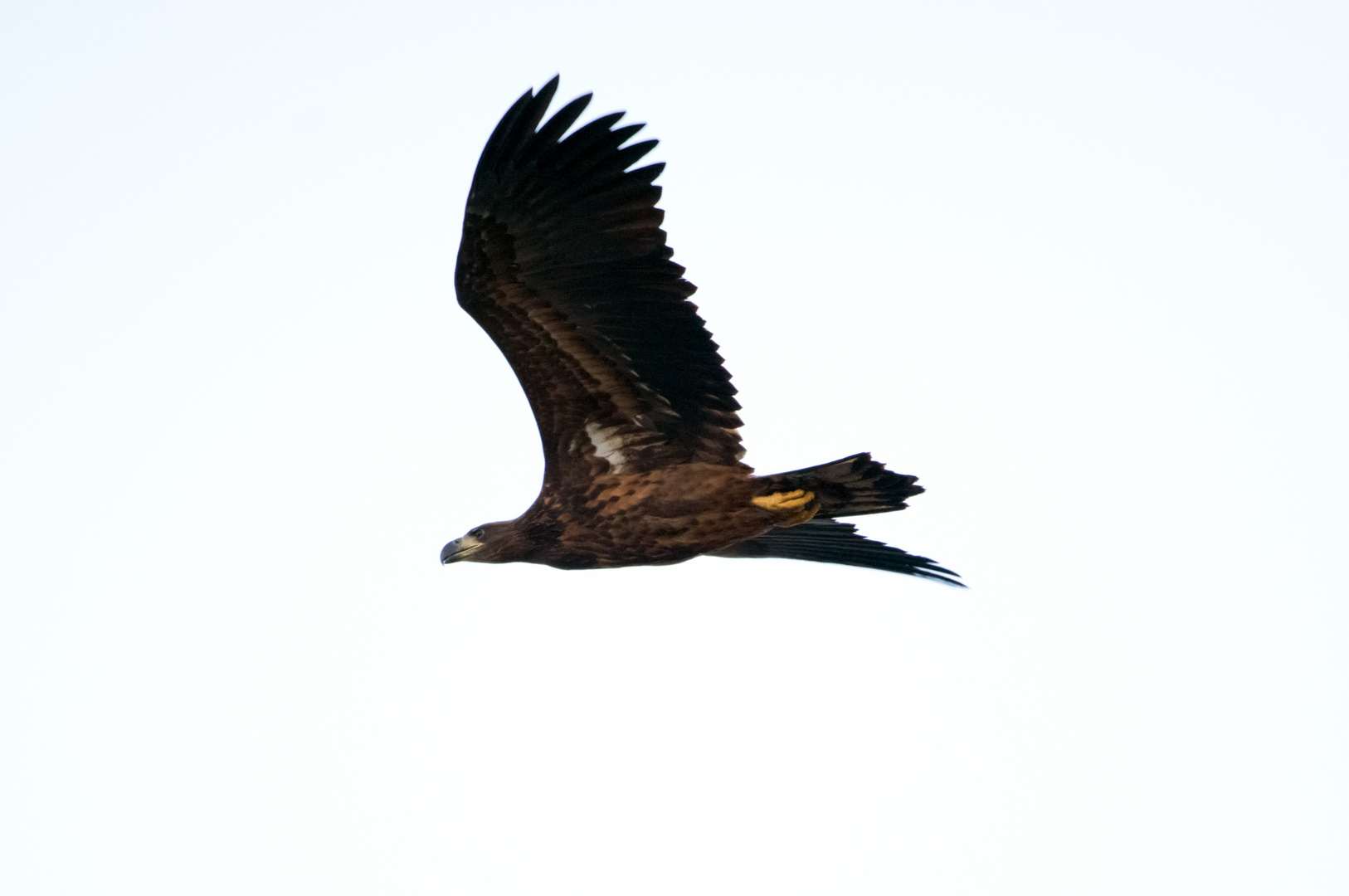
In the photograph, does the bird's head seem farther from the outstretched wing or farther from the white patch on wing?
the white patch on wing

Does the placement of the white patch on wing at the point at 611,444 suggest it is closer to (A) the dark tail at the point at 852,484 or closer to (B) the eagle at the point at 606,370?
(B) the eagle at the point at 606,370

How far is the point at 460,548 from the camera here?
9.24 meters

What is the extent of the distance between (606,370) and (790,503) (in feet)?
3.82

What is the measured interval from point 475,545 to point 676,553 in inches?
42.6

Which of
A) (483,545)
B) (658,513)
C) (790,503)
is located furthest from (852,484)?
(483,545)

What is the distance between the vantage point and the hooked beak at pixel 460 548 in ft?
30.2

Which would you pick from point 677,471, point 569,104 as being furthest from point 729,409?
point 569,104

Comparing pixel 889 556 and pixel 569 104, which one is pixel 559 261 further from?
pixel 889 556

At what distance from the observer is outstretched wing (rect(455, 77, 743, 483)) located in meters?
8.34

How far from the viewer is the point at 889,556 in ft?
31.8

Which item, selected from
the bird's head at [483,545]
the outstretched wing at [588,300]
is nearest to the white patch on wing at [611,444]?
the outstretched wing at [588,300]

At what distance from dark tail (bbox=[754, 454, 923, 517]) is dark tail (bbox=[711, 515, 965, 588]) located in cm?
62

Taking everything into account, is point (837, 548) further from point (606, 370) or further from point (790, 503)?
point (606, 370)

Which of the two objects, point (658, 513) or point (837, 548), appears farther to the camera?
point (837, 548)
